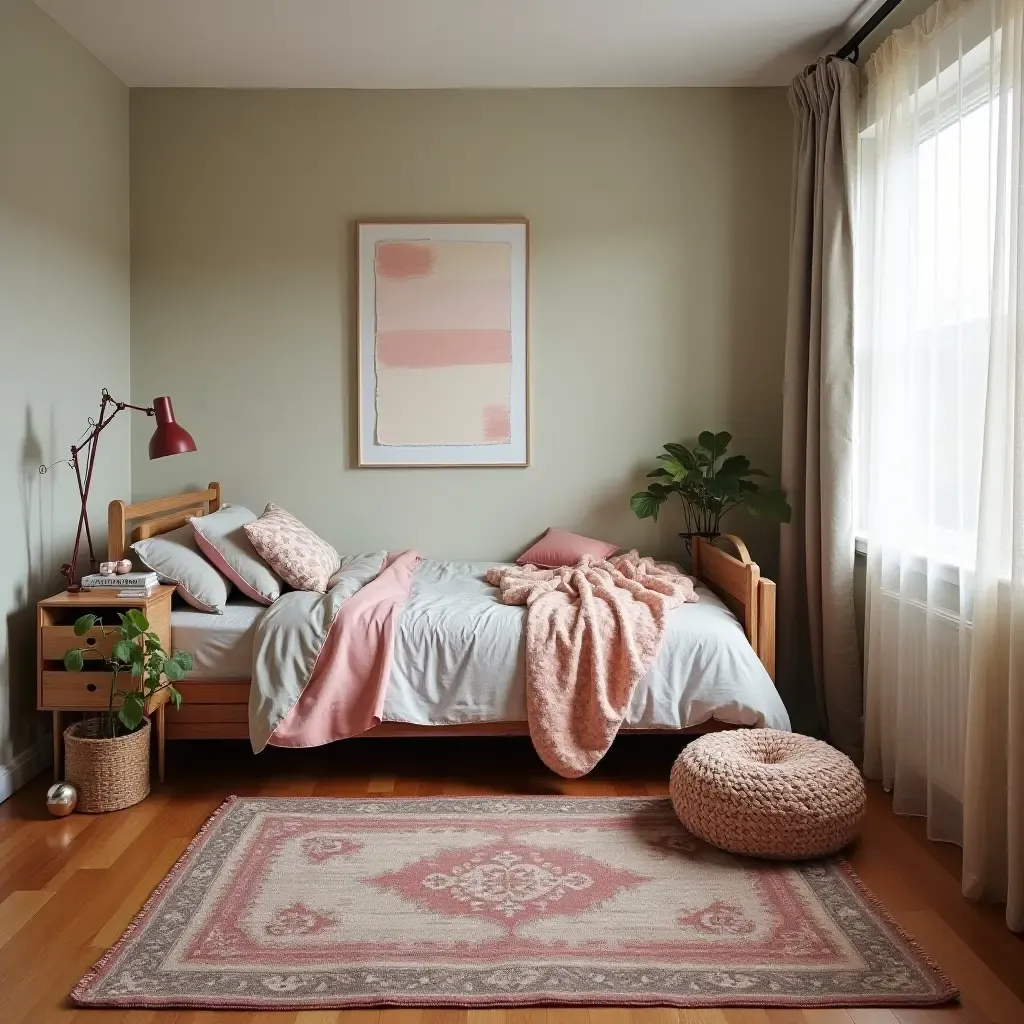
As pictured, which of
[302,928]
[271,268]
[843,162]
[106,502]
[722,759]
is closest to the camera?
[302,928]

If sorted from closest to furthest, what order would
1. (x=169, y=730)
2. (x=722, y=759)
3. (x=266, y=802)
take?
(x=722, y=759), (x=266, y=802), (x=169, y=730)

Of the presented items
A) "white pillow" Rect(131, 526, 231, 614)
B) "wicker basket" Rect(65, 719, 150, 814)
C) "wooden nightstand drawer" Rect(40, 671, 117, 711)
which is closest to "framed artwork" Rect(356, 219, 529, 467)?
"white pillow" Rect(131, 526, 231, 614)

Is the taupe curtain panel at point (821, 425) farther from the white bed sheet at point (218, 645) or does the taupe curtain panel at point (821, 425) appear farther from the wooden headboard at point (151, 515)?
the wooden headboard at point (151, 515)

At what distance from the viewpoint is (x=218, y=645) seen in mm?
3211

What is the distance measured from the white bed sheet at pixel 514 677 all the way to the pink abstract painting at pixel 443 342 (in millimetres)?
1239

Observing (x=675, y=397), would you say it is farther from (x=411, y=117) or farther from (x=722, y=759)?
(x=722, y=759)

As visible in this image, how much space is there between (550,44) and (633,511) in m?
1.89

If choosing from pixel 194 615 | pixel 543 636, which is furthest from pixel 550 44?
pixel 194 615

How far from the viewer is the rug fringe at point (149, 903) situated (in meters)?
2.00

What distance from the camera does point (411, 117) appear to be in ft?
13.6

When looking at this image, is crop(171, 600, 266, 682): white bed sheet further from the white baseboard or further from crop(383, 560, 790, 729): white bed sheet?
the white baseboard

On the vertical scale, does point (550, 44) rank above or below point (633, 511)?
above

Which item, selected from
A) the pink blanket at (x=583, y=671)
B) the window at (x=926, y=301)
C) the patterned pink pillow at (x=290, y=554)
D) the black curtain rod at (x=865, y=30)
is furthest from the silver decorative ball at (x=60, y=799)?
the black curtain rod at (x=865, y=30)

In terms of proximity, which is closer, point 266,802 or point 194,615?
point 266,802
